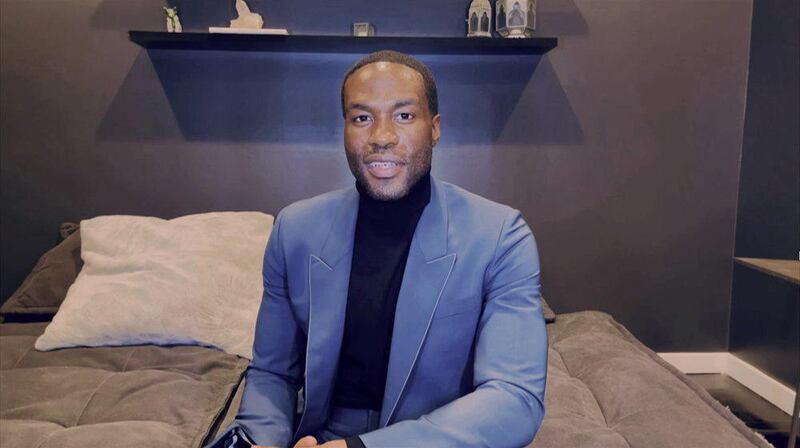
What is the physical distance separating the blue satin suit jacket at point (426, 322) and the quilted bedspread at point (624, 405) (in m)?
0.38

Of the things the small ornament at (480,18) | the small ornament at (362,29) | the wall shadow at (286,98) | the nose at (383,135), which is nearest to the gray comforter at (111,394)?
the nose at (383,135)

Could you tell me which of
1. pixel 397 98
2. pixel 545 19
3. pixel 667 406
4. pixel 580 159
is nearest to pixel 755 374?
pixel 580 159

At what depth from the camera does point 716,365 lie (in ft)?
9.83

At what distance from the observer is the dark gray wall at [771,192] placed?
254 centimetres

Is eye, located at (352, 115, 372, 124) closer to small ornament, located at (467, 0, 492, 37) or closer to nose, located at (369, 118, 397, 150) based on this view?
nose, located at (369, 118, 397, 150)

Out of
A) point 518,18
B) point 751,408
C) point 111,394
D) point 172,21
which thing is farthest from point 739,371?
point 172,21

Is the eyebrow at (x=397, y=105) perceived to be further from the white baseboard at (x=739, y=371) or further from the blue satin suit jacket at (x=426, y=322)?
the white baseboard at (x=739, y=371)

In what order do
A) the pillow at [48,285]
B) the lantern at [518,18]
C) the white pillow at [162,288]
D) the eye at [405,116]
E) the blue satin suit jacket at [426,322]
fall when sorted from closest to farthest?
the blue satin suit jacket at [426,322] → the eye at [405,116] → the white pillow at [162,288] → the pillow at [48,285] → the lantern at [518,18]

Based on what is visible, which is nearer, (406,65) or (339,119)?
(406,65)

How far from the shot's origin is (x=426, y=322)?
1234 mm

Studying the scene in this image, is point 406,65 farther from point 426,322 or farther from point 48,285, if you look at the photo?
point 48,285

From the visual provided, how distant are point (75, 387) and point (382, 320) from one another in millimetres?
1026

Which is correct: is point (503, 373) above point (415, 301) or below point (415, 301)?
below

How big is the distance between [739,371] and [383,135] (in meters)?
2.49
